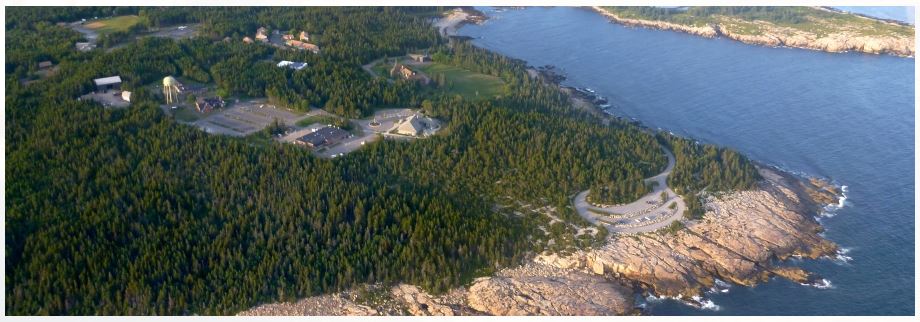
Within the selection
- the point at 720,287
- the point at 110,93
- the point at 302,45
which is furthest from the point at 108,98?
the point at 720,287

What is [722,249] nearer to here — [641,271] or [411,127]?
[641,271]

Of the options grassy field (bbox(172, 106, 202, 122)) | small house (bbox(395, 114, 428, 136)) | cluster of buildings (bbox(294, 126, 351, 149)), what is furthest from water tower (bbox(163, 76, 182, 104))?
small house (bbox(395, 114, 428, 136))

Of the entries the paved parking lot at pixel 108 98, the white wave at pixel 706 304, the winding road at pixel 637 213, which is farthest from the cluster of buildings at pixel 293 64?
the white wave at pixel 706 304

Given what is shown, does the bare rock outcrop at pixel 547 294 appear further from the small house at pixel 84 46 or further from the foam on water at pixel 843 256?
the small house at pixel 84 46

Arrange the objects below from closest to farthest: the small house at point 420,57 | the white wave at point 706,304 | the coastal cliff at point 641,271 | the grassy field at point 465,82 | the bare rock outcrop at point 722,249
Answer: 1. the coastal cliff at point 641,271
2. the white wave at point 706,304
3. the bare rock outcrop at point 722,249
4. the grassy field at point 465,82
5. the small house at point 420,57

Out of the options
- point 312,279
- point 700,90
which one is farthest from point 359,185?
point 700,90

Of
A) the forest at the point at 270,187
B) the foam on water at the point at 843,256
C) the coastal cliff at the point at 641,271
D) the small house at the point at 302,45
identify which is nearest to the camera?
the forest at the point at 270,187

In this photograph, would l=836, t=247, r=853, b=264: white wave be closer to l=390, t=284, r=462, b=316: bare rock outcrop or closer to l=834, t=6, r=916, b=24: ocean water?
l=390, t=284, r=462, b=316: bare rock outcrop

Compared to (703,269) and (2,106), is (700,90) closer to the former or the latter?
(703,269)
